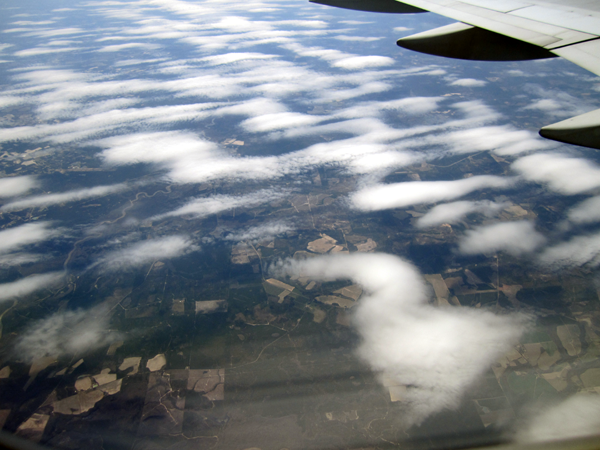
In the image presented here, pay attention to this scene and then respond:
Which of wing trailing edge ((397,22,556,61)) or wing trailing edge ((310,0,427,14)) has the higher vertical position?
wing trailing edge ((310,0,427,14))

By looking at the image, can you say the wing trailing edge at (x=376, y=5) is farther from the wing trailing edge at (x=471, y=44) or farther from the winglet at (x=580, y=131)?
the winglet at (x=580, y=131)

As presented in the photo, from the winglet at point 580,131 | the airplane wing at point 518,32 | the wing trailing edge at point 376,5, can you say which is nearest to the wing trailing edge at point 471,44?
the airplane wing at point 518,32

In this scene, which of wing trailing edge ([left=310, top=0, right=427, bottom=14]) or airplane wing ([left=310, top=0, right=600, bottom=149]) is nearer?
airplane wing ([left=310, top=0, right=600, bottom=149])

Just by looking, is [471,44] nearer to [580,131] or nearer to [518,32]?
[518,32]

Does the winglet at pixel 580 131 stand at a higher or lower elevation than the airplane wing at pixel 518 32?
lower

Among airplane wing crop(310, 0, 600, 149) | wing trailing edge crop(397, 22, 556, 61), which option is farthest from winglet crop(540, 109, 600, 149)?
wing trailing edge crop(397, 22, 556, 61)

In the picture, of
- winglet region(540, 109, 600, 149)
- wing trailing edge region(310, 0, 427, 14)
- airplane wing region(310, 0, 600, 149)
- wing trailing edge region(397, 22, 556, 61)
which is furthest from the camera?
wing trailing edge region(310, 0, 427, 14)

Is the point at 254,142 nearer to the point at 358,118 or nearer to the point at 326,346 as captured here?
the point at 358,118

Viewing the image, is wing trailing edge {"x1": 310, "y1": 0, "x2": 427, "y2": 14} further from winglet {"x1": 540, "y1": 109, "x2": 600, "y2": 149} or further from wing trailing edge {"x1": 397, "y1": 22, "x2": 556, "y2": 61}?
winglet {"x1": 540, "y1": 109, "x2": 600, "y2": 149}

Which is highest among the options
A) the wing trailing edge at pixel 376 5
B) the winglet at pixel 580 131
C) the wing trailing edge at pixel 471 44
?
the wing trailing edge at pixel 376 5
